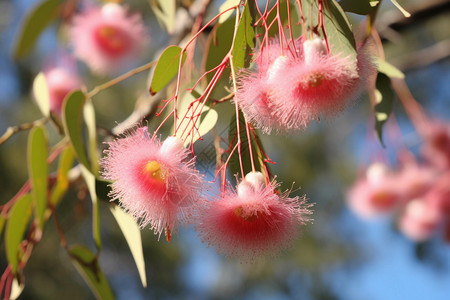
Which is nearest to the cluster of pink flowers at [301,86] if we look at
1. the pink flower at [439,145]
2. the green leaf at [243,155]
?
the green leaf at [243,155]

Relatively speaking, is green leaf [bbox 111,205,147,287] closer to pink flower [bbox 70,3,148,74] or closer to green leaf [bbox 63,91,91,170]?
green leaf [bbox 63,91,91,170]

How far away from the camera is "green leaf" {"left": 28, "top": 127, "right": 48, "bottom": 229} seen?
2.73ft

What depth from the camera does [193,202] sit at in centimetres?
56

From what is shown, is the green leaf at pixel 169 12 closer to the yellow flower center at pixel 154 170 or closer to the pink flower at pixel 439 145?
the yellow flower center at pixel 154 170

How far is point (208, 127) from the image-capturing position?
66 centimetres

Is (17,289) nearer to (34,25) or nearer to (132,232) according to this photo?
(132,232)

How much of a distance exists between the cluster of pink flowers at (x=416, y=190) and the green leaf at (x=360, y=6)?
116cm

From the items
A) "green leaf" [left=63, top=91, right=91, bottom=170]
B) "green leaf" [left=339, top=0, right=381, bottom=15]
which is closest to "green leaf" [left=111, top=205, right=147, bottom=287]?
"green leaf" [left=63, top=91, right=91, bottom=170]

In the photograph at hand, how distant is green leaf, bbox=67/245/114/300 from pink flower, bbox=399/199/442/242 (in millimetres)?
Answer: 1526

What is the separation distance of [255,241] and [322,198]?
4.95m

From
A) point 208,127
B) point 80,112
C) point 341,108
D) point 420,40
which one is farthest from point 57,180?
point 420,40

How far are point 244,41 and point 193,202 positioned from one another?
242 millimetres

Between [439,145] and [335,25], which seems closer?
[335,25]

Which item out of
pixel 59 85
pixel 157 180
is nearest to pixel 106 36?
pixel 59 85
